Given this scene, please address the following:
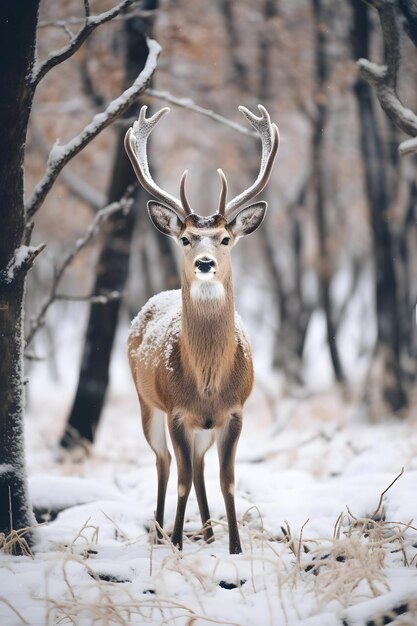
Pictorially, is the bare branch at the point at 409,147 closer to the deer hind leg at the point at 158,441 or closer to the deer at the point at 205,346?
the deer at the point at 205,346

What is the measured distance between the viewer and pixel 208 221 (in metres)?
4.64

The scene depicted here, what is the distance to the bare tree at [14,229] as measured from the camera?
444 centimetres

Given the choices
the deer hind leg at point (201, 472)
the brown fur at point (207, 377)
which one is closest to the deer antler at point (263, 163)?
the brown fur at point (207, 377)

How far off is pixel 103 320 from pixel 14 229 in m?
4.57

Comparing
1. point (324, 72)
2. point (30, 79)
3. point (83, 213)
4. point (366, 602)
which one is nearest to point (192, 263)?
point (30, 79)

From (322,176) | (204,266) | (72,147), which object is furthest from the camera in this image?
(322,176)

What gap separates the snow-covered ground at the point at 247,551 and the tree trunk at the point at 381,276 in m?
1.55

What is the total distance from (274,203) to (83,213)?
635cm

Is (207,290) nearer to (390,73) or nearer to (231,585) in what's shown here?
(231,585)

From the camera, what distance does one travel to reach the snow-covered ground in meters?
3.28

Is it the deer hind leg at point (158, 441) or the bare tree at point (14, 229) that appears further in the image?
the deer hind leg at point (158, 441)

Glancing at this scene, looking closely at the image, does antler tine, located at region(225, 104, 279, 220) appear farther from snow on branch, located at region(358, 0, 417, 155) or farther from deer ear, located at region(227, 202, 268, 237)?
snow on branch, located at region(358, 0, 417, 155)

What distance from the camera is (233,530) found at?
4.48 meters

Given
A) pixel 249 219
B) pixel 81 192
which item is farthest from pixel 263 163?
pixel 81 192
